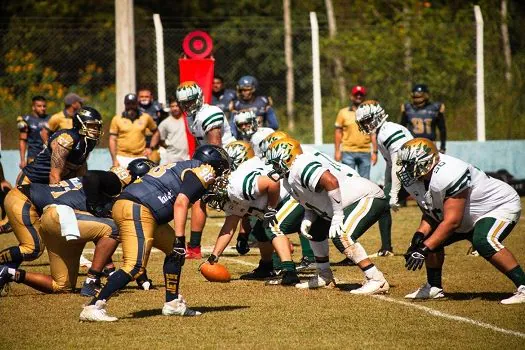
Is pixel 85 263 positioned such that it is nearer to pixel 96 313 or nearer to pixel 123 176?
pixel 123 176

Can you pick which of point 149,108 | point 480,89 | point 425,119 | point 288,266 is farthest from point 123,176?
point 480,89

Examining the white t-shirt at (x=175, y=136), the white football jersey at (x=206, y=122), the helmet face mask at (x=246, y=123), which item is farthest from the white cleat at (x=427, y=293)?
the white t-shirt at (x=175, y=136)

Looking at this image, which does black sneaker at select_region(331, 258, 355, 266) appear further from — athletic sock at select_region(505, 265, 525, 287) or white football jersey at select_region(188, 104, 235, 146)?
athletic sock at select_region(505, 265, 525, 287)

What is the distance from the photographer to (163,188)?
822 centimetres

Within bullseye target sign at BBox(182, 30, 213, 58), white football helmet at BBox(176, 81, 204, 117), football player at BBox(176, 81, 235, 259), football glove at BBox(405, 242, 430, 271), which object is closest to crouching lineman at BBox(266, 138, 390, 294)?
football glove at BBox(405, 242, 430, 271)

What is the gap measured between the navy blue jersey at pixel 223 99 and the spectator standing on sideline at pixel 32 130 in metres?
2.79

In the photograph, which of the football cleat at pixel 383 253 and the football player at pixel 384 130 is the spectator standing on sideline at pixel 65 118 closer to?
the football cleat at pixel 383 253

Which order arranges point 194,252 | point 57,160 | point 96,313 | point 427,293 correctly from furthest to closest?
point 194,252, point 57,160, point 427,293, point 96,313

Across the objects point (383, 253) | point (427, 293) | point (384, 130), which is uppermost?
point (384, 130)

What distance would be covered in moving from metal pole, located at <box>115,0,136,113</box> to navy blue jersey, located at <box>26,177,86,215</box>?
917 cm

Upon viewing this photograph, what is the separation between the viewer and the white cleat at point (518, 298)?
8453mm

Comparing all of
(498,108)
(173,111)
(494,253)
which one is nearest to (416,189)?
(494,253)

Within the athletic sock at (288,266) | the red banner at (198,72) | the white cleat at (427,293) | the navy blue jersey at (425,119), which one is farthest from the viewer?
the navy blue jersey at (425,119)

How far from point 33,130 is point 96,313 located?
9.43 meters
